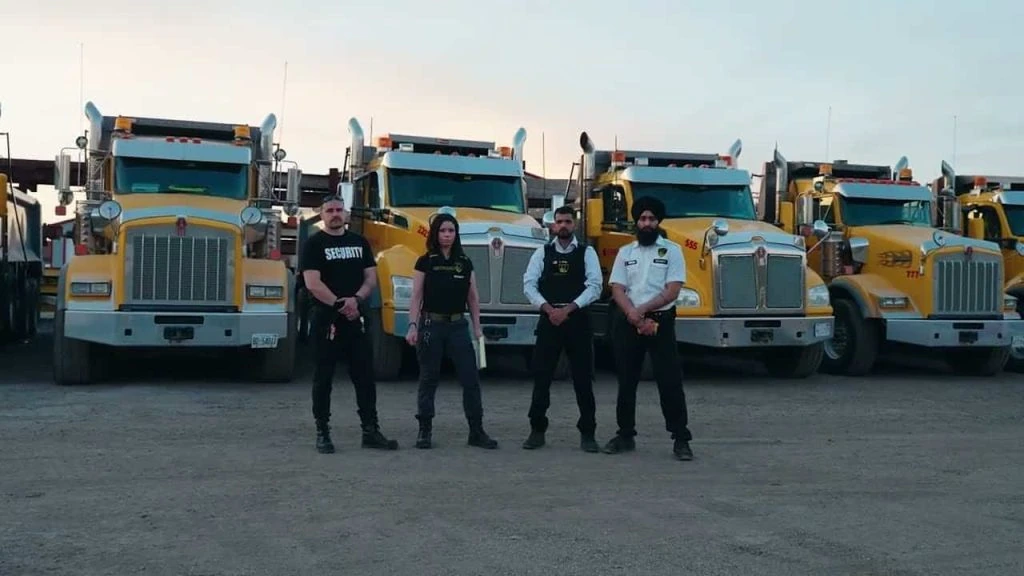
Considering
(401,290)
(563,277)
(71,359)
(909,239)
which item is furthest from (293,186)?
(909,239)

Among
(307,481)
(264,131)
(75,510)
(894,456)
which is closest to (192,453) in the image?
(307,481)

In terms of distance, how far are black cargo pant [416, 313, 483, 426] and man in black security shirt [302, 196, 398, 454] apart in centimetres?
40

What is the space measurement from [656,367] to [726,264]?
5428 mm

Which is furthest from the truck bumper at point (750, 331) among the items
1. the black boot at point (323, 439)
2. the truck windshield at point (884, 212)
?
the black boot at point (323, 439)

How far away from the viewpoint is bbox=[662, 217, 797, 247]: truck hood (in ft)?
46.4

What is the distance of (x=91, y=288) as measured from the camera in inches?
481

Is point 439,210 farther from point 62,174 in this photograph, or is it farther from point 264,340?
point 62,174

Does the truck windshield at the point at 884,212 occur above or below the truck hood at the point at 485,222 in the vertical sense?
above

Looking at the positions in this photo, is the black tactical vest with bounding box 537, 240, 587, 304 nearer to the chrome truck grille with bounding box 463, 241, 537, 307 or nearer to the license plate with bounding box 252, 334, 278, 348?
the chrome truck grille with bounding box 463, 241, 537, 307

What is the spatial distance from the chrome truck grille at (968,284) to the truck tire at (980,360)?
693 mm

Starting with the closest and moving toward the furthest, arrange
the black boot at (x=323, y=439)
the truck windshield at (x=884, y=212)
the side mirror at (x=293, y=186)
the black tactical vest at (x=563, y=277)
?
1. the black boot at (x=323, y=439)
2. the black tactical vest at (x=563, y=277)
3. the side mirror at (x=293, y=186)
4. the truck windshield at (x=884, y=212)

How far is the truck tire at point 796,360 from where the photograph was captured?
48.7 feet

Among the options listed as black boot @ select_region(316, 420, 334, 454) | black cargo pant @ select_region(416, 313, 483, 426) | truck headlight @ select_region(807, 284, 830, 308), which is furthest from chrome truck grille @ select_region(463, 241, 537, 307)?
black boot @ select_region(316, 420, 334, 454)

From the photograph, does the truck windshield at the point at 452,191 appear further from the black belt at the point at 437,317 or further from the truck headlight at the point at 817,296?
the black belt at the point at 437,317
